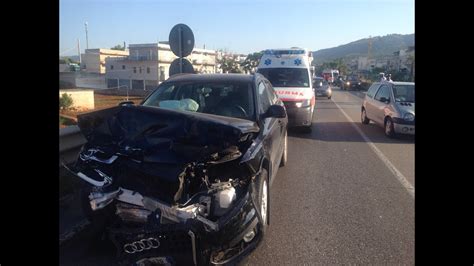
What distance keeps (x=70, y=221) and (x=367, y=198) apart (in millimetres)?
3601

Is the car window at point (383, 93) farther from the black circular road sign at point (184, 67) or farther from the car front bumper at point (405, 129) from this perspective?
the black circular road sign at point (184, 67)

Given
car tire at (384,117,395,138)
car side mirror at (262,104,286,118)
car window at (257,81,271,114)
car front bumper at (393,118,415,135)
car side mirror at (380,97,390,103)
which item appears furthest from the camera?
car side mirror at (380,97,390,103)

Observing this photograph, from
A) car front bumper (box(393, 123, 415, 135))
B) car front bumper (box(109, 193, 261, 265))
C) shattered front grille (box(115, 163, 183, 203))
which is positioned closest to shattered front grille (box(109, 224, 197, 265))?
car front bumper (box(109, 193, 261, 265))

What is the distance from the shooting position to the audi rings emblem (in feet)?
9.21

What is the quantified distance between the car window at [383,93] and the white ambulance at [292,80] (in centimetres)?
180

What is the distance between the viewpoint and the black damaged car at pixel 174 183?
112 inches

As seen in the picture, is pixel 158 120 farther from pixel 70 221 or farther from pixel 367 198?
pixel 367 198

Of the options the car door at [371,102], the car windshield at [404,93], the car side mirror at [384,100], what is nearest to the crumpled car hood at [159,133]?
the car windshield at [404,93]

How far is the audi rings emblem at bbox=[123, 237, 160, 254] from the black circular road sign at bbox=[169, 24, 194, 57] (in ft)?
19.9

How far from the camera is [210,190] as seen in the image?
3146 millimetres

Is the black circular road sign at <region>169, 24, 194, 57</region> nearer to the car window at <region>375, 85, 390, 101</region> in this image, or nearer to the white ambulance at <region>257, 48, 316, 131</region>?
the white ambulance at <region>257, 48, 316, 131</region>
